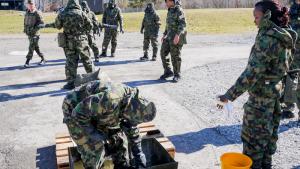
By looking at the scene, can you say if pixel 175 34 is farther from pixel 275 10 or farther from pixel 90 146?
pixel 90 146

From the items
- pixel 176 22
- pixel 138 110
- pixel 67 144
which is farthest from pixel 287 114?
pixel 138 110

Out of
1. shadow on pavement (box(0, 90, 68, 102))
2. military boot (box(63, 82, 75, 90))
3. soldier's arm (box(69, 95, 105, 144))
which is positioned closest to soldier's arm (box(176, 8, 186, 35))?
military boot (box(63, 82, 75, 90))

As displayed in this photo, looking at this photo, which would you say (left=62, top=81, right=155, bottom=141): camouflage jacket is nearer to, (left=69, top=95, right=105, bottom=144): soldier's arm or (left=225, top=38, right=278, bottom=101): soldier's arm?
(left=69, top=95, right=105, bottom=144): soldier's arm

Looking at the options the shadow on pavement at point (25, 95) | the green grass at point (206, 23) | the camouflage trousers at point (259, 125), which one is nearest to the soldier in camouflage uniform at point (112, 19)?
the shadow on pavement at point (25, 95)

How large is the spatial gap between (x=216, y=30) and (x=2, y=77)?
1495 cm

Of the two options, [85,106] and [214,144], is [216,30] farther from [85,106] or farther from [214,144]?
[85,106]

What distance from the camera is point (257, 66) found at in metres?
4.59

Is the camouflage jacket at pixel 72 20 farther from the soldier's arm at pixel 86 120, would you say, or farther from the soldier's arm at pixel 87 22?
A: the soldier's arm at pixel 86 120

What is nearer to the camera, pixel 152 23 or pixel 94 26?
pixel 94 26

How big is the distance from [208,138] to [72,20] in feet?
Answer: 14.7

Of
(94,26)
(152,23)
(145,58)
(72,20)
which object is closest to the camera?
(72,20)

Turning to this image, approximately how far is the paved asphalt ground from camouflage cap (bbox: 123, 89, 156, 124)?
1.76 m

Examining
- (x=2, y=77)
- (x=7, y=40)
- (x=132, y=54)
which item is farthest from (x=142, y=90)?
(x=7, y=40)

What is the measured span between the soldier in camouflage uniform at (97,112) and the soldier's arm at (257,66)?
1105 mm
